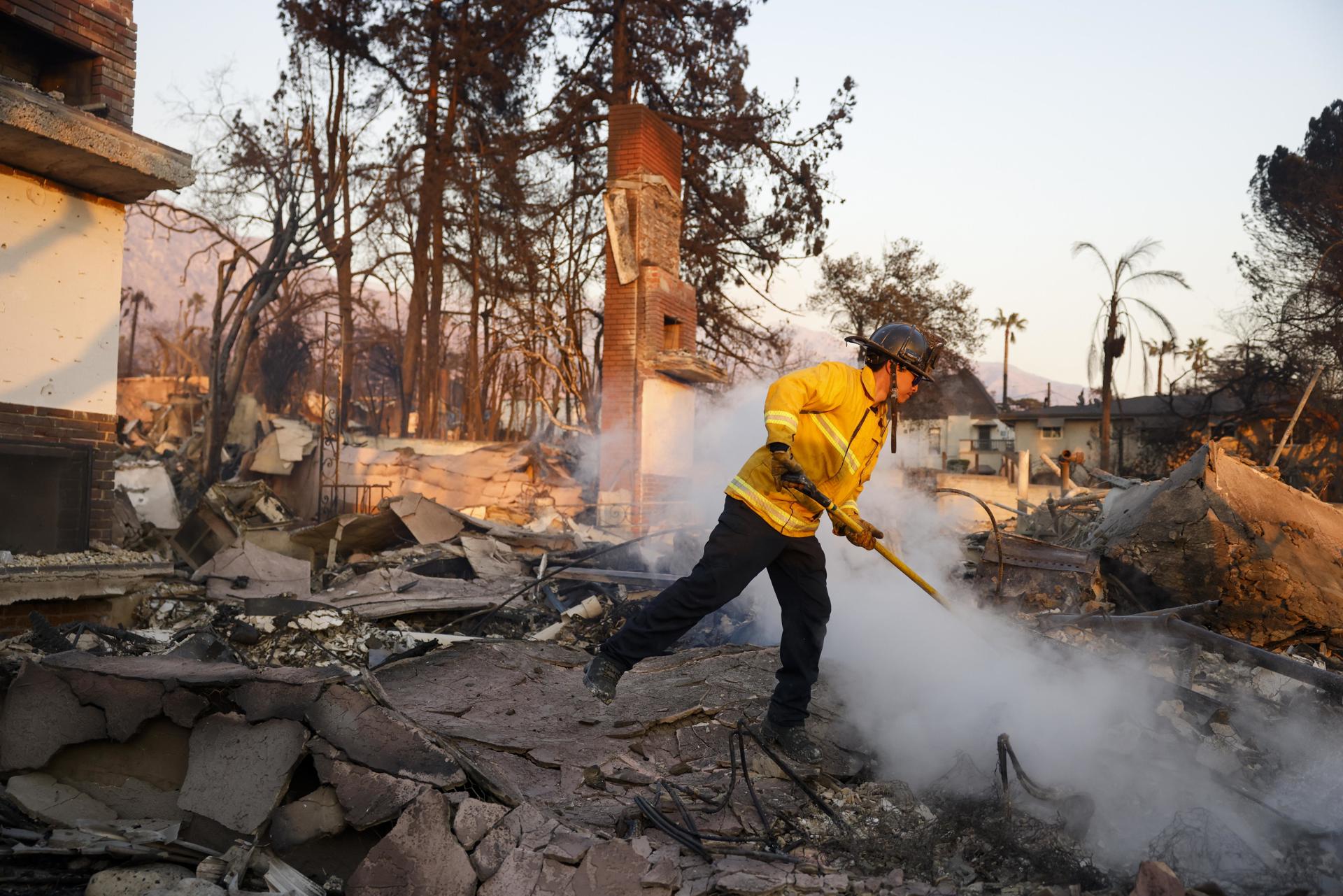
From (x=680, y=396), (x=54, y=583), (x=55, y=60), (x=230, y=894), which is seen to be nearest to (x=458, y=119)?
(x=680, y=396)

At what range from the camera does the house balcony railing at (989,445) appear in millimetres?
48719

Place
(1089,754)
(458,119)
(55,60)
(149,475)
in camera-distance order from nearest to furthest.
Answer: (1089,754), (55,60), (149,475), (458,119)

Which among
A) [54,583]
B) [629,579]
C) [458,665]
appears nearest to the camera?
[458,665]

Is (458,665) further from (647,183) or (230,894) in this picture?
(647,183)

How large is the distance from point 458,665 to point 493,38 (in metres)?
19.0

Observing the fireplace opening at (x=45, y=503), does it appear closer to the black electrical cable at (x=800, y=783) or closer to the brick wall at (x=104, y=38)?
the brick wall at (x=104, y=38)

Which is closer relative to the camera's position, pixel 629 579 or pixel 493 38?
pixel 629 579

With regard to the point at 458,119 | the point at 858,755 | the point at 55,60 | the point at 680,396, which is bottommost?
the point at 858,755

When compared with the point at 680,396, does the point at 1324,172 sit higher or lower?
higher

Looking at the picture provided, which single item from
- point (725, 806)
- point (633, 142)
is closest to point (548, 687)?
point (725, 806)

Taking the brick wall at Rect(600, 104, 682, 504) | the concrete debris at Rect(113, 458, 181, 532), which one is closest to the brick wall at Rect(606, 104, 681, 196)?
the brick wall at Rect(600, 104, 682, 504)

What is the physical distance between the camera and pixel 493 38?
21094 millimetres

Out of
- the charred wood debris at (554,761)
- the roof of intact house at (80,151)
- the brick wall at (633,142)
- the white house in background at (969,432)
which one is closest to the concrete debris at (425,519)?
the charred wood debris at (554,761)

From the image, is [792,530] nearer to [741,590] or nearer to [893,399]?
[741,590]
